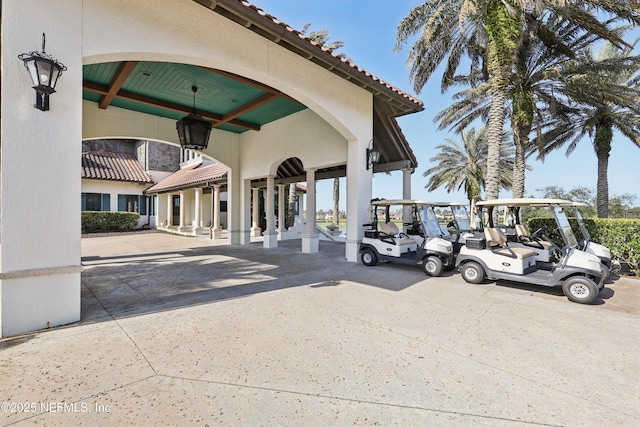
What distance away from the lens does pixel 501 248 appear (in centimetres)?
584

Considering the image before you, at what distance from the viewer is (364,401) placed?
88.0 inches

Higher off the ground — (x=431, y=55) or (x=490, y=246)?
(x=431, y=55)

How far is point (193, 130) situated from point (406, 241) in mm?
5977

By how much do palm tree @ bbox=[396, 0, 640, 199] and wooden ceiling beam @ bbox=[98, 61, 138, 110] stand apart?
8273 millimetres

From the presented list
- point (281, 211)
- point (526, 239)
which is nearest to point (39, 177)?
point (526, 239)

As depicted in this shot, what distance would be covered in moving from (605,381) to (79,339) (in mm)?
5361

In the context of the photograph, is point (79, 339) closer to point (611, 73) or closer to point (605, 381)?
point (605, 381)

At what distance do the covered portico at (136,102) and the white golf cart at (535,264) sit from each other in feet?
10.2

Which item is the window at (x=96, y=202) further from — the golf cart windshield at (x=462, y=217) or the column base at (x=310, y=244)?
the golf cart windshield at (x=462, y=217)

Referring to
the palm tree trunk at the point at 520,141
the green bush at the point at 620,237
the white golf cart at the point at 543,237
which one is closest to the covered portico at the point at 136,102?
the white golf cart at the point at 543,237

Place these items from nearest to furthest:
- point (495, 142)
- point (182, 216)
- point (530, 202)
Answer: point (530, 202) < point (495, 142) < point (182, 216)

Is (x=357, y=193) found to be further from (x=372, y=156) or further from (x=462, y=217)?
(x=462, y=217)

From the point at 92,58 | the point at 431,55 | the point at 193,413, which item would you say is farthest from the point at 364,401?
the point at 431,55

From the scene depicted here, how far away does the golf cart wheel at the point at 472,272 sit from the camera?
5766 mm
